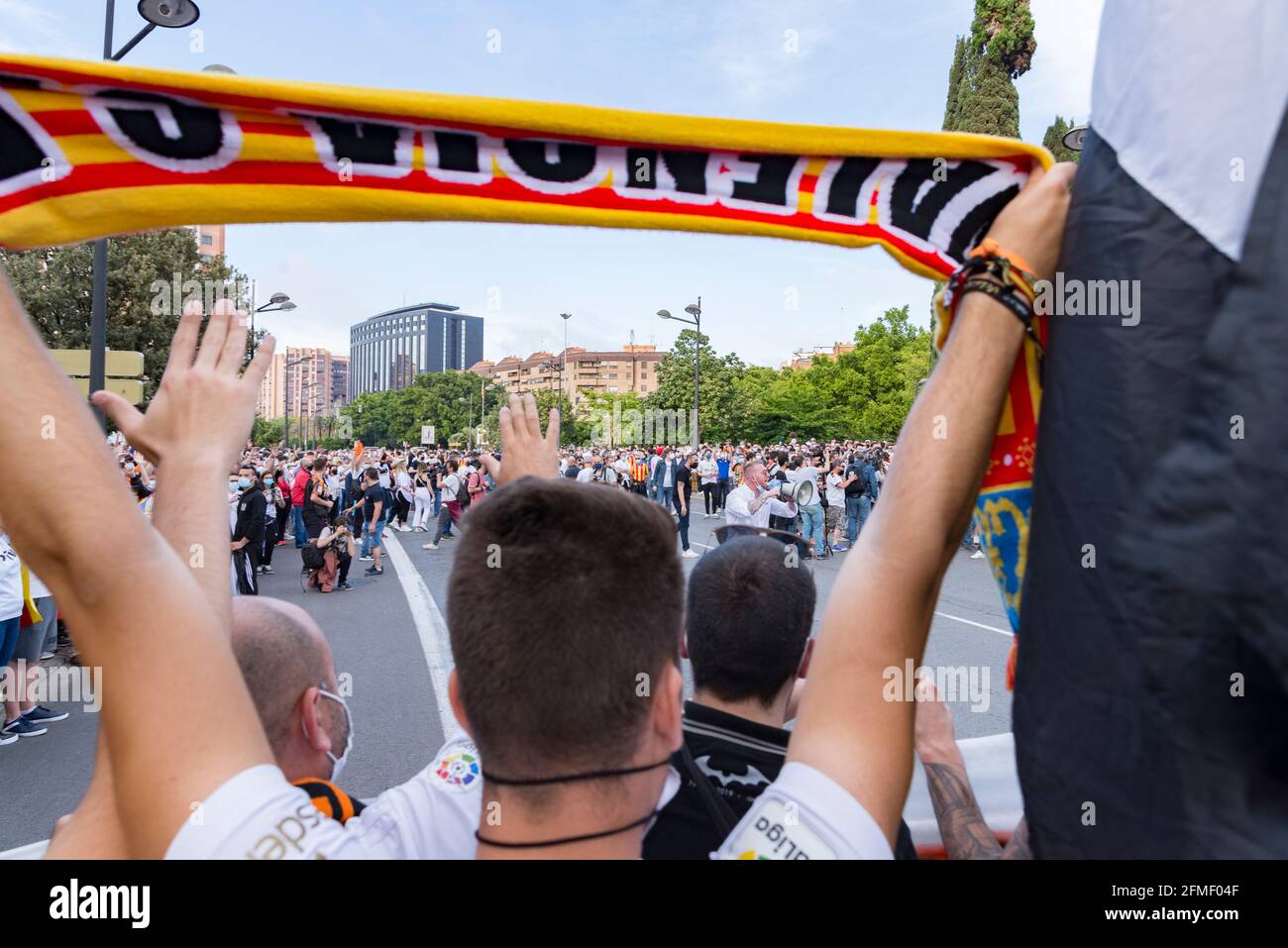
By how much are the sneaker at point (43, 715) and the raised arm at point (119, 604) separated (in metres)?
6.64

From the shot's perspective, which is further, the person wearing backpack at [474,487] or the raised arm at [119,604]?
the person wearing backpack at [474,487]

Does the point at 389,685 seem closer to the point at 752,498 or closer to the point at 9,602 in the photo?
the point at 9,602

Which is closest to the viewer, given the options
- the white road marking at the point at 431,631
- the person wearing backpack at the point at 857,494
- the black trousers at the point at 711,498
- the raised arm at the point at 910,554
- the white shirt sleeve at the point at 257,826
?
the white shirt sleeve at the point at 257,826

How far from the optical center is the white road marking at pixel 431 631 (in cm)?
646

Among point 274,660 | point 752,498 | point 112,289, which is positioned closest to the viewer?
point 274,660

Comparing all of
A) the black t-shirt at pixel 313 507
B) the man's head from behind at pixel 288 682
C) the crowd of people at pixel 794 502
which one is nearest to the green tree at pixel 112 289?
the black t-shirt at pixel 313 507

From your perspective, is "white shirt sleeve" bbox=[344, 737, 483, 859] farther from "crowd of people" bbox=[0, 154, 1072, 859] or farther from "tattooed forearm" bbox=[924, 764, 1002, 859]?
"tattooed forearm" bbox=[924, 764, 1002, 859]

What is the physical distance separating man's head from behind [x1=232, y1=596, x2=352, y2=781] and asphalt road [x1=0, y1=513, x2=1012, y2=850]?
65.5 inches

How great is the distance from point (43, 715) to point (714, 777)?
22.1 ft

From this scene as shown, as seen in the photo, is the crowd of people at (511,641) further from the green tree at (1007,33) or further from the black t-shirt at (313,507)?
the green tree at (1007,33)

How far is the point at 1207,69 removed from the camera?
3.18ft

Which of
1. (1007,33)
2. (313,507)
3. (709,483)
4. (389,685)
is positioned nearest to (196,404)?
(389,685)

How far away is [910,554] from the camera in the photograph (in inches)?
46.1

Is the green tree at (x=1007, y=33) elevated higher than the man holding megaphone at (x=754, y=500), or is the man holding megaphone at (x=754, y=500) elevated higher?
the green tree at (x=1007, y=33)
